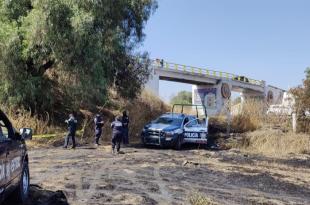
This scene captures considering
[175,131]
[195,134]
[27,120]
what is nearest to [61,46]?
[27,120]

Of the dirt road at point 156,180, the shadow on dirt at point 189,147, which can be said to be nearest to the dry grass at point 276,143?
the shadow on dirt at point 189,147

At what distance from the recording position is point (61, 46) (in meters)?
23.2

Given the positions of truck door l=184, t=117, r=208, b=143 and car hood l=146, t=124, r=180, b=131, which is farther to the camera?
truck door l=184, t=117, r=208, b=143

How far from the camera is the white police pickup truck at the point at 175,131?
2241 cm

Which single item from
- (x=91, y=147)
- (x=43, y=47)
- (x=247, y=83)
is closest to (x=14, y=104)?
(x=43, y=47)

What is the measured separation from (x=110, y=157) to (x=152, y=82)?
3944 cm

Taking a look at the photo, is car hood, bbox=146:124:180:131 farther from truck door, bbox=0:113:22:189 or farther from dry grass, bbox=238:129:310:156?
truck door, bbox=0:113:22:189

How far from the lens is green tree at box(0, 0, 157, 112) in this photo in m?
22.9

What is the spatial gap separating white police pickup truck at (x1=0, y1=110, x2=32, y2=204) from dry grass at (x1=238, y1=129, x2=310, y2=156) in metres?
16.8

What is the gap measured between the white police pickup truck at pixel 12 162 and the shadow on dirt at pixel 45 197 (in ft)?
1.11

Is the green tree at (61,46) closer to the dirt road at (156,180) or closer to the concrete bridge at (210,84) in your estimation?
the dirt road at (156,180)

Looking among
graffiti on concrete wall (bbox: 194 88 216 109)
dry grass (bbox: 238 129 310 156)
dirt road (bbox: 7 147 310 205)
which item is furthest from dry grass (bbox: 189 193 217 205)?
graffiti on concrete wall (bbox: 194 88 216 109)

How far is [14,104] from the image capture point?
24.4m

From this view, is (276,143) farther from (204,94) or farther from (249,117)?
(204,94)
